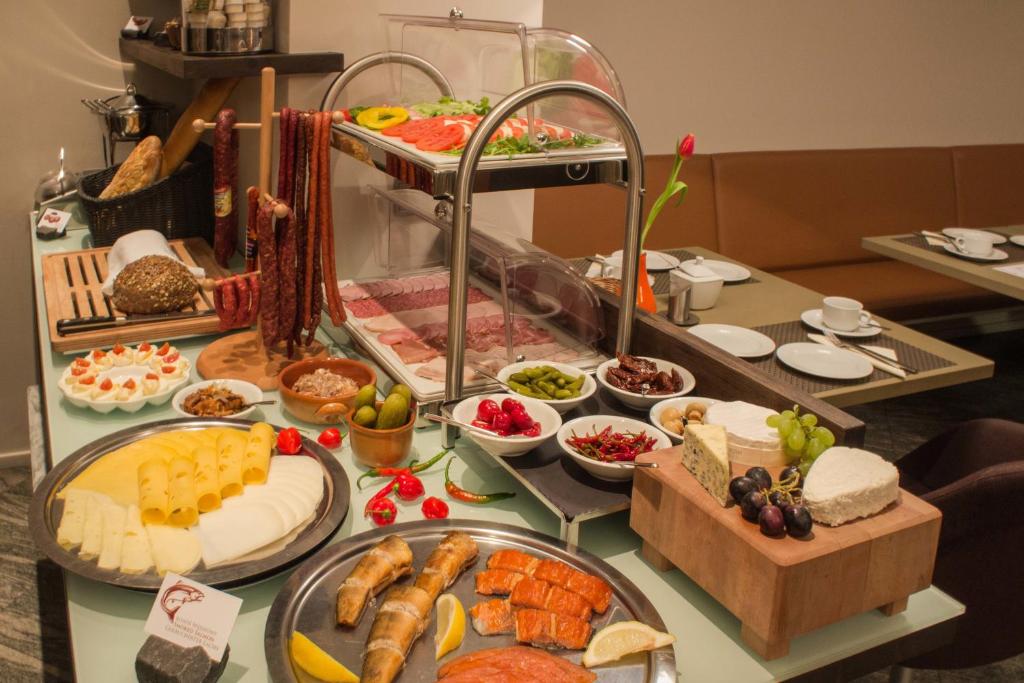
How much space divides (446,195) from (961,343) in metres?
4.54

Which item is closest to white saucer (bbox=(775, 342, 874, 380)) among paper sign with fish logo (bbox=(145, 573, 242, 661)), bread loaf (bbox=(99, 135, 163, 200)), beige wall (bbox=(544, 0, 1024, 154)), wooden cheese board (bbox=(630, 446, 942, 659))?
wooden cheese board (bbox=(630, 446, 942, 659))

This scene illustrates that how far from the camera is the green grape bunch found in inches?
54.4

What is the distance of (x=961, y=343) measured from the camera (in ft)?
17.4

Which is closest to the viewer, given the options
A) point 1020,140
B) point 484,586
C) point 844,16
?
point 484,586

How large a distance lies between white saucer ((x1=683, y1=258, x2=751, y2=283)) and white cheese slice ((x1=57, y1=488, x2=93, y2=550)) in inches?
87.4

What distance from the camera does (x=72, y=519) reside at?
4.56ft

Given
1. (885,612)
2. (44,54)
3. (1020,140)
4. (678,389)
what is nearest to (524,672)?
(885,612)

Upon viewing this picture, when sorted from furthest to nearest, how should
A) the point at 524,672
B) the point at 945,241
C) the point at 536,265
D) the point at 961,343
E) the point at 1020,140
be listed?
the point at 1020,140, the point at 961,343, the point at 945,241, the point at 536,265, the point at 524,672

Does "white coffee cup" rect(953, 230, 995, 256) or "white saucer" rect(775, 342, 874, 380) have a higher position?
"white coffee cup" rect(953, 230, 995, 256)

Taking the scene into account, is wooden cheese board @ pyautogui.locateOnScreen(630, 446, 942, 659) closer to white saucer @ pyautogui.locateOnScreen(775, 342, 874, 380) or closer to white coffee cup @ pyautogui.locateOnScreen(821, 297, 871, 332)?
white saucer @ pyautogui.locateOnScreen(775, 342, 874, 380)

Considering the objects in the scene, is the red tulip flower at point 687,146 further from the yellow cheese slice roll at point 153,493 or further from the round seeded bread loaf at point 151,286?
the yellow cheese slice roll at point 153,493

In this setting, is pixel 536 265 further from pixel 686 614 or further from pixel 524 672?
pixel 524 672

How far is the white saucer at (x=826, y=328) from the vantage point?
272 centimetres

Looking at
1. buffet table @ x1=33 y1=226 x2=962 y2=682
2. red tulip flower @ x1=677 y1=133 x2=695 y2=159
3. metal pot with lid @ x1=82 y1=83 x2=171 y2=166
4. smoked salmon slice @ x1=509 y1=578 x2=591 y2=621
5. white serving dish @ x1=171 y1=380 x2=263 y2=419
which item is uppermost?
red tulip flower @ x1=677 y1=133 x2=695 y2=159
